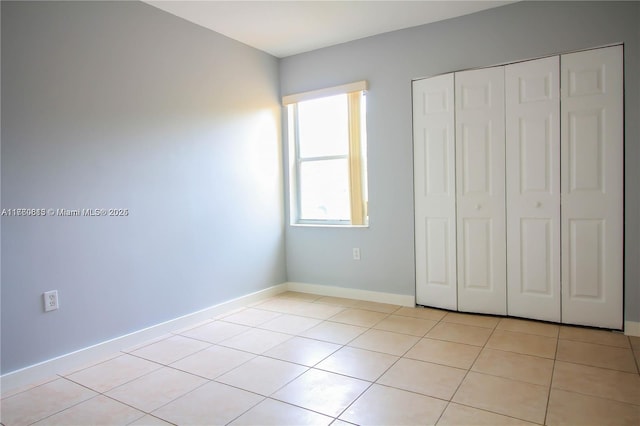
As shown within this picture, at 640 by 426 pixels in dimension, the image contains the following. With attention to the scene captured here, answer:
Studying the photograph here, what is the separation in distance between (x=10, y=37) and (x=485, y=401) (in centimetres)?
325

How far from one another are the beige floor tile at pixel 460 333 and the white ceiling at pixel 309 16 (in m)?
2.51

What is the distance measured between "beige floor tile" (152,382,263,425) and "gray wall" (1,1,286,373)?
39.2 inches

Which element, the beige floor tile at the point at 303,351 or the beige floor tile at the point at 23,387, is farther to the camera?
the beige floor tile at the point at 303,351

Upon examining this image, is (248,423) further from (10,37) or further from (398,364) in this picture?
(10,37)

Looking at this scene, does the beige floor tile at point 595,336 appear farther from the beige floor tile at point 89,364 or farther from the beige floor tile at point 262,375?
the beige floor tile at point 89,364

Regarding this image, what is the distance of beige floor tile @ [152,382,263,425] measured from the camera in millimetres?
1961

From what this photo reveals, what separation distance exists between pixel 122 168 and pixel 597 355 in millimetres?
3390

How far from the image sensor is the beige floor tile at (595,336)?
9.02 ft

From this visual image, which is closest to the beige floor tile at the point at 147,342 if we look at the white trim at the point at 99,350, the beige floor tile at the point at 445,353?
the white trim at the point at 99,350

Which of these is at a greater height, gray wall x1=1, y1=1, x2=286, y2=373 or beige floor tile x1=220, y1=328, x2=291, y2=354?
gray wall x1=1, y1=1, x2=286, y2=373

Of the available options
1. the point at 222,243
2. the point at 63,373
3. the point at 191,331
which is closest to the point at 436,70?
the point at 222,243

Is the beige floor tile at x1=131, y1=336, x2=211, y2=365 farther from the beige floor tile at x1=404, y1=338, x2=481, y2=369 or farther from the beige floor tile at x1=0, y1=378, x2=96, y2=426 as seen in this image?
the beige floor tile at x1=404, y1=338, x2=481, y2=369

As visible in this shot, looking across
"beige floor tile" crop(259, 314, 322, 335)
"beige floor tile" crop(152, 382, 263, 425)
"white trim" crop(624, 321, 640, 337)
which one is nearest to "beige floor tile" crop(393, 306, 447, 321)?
"beige floor tile" crop(259, 314, 322, 335)

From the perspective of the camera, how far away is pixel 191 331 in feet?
10.6
